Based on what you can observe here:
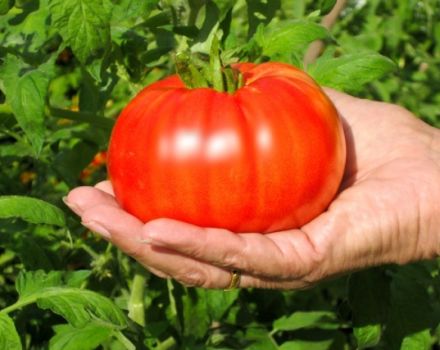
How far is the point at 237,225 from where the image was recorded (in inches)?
53.1

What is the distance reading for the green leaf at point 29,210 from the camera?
1.41 metres

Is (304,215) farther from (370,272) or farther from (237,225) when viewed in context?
(370,272)

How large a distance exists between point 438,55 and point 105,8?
79.2 inches

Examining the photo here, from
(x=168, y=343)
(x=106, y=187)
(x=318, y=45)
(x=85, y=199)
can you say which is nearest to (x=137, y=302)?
(x=168, y=343)

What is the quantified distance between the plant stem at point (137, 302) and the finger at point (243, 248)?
39 cm

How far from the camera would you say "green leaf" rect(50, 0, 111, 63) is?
133 cm

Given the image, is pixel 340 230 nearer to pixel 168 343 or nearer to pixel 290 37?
pixel 290 37

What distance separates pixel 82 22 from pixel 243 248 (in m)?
0.43

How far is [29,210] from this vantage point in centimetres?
142

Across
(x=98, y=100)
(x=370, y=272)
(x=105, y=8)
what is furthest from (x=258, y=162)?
(x=98, y=100)

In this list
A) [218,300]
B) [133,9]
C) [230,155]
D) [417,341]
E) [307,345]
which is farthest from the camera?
[307,345]

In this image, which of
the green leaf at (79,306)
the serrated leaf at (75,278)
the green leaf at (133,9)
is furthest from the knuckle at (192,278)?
the green leaf at (133,9)

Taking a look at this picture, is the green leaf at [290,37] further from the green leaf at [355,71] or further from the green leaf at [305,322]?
the green leaf at [305,322]

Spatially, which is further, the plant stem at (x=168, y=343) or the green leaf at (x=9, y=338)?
the plant stem at (x=168, y=343)
